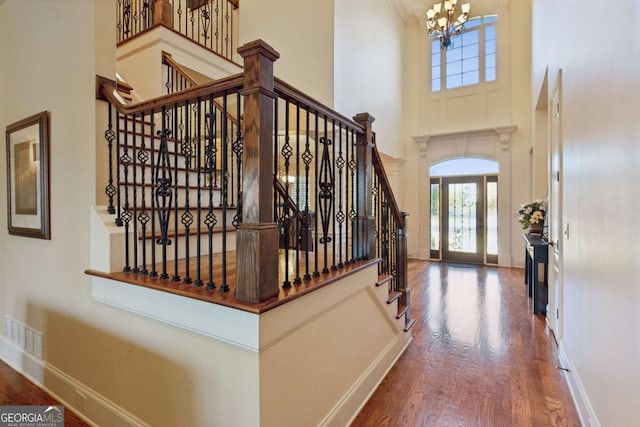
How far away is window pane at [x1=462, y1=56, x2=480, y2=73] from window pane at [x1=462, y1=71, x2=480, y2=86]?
0.09 metres

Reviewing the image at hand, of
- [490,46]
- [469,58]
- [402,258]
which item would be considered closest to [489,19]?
[490,46]

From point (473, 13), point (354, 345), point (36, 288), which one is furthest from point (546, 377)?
point (473, 13)

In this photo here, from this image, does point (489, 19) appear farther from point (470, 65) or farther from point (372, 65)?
point (372, 65)

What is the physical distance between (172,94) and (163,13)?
3317 millimetres

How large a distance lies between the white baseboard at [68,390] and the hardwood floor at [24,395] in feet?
0.08

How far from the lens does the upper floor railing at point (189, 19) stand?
14.4 ft

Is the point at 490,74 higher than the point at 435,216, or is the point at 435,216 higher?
the point at 490,74

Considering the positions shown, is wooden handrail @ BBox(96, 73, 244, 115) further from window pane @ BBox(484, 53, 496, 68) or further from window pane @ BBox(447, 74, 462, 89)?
window pane @ BBox(484, 53, 496, 68)

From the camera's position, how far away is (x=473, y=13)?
279 inches

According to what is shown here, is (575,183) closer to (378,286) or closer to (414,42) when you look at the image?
(378,286)

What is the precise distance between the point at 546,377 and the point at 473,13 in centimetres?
743

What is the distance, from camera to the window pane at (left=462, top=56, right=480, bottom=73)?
7.24m

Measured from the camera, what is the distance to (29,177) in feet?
7.90

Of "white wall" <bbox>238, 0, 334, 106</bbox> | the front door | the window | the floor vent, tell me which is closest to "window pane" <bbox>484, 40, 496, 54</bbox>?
the window
